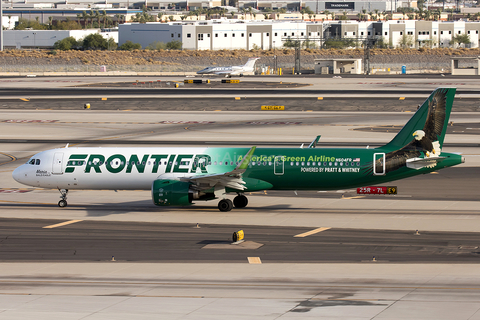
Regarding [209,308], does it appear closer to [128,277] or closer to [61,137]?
[128,277]

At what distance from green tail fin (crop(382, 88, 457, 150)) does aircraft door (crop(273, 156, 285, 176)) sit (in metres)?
7.08

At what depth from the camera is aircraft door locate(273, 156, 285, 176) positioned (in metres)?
40.8

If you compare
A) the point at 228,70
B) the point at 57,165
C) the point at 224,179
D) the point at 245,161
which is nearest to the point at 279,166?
the point at 245,161

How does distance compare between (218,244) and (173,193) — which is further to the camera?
(173,193)

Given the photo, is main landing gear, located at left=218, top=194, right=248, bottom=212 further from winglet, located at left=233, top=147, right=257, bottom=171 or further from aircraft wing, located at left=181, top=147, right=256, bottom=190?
winglet, located at left=233, top=147, right=257, bottom=171

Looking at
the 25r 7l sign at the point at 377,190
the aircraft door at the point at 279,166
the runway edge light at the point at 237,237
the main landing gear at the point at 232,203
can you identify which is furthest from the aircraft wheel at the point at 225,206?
the 25r 7l sign at the point at 377,190

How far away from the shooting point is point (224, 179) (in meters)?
40.0


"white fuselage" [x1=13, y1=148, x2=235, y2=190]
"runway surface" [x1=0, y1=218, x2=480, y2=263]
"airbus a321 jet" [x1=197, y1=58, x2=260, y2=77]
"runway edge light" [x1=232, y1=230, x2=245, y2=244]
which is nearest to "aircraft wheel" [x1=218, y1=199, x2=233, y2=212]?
"white fuselage" [x1=13, y1=148, x2=235, y2=190]

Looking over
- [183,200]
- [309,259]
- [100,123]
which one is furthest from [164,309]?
[100,123]

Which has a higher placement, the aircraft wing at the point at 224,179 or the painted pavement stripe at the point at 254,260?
the aircraft wing at the point at 224,179

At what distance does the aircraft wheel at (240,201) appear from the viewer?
141ft

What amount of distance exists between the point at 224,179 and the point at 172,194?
3403 mm

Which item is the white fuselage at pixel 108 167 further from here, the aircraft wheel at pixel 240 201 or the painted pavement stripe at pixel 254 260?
the painted pavement stripe at pixel 254 260

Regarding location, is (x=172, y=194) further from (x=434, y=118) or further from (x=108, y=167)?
(x=434, y=118)
